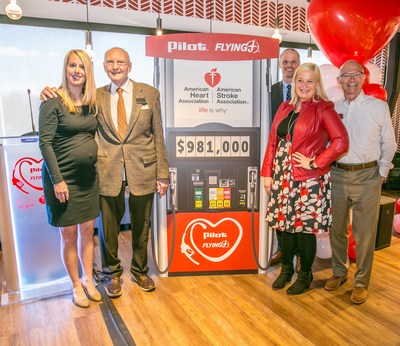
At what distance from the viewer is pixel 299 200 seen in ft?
7.50

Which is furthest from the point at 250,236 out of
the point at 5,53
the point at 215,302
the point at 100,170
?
the point at 5,53

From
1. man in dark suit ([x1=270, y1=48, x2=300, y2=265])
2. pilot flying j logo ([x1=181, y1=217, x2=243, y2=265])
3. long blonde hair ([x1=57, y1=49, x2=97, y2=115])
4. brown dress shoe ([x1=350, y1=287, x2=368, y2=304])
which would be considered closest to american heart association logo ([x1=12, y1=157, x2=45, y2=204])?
long blonde hair ([x1=57, y1=49, x2=97, y2=115])

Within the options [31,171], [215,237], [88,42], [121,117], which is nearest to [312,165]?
[215,237]

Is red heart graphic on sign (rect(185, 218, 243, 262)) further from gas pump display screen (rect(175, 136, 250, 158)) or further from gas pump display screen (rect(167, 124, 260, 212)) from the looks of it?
gas pump display screen (rect(175, 136, 250, 158))

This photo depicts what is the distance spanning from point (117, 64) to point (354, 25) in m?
1.62

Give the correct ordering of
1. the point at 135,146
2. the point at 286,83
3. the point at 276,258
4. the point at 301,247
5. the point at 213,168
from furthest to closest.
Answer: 1. the point at 276,258
2. the point at 286,83
3. the point at 213,168
4. the point at 301,247
5. the point at 135,146

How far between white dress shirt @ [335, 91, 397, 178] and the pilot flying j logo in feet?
3.19

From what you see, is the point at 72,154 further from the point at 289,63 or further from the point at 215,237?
the point at 289,63

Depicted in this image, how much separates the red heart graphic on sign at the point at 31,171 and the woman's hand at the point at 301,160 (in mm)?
1711

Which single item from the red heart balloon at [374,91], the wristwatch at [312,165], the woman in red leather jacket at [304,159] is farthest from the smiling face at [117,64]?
the red heart balloon at [374,91]

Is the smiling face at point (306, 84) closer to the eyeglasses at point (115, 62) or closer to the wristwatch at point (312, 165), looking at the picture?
the wristwatch at point (312, 165)

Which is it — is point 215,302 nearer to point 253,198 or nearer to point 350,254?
point 253,198

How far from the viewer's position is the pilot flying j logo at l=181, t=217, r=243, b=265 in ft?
8.83

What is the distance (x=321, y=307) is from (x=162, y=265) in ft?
3.82
